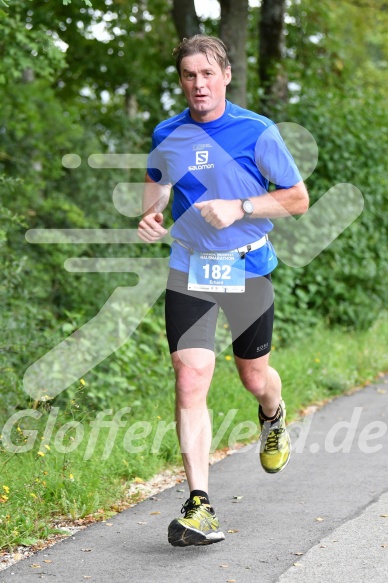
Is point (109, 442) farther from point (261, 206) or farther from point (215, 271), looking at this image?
point (261, 206)

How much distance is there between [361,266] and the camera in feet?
40.0

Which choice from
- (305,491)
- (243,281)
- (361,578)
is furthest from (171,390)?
(361,578)

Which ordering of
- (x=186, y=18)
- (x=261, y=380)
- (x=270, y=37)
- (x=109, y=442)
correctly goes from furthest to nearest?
(x=270, y=37)
(x=186, y=18)
(x=109, y=442)
(x=261, y=380)

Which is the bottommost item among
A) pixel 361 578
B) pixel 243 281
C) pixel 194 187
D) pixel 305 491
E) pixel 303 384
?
pixel 303 384

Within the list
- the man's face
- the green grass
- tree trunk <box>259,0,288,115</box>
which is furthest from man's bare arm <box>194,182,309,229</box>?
tree trunk <box>259,0,288,115</box>

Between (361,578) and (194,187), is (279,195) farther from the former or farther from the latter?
(361,578)

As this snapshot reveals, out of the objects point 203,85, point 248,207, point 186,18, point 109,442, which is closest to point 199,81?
point 203,85

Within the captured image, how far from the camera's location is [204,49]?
4.94 metres

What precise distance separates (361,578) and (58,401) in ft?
12.8

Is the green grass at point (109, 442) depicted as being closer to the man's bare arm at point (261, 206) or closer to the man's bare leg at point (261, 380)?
the man's bare leg at point (261, 380)

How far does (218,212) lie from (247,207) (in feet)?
0.67

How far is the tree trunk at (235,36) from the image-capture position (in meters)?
12.2

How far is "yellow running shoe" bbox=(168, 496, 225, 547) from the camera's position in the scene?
4.60 m

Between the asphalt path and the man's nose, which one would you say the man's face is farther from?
the asphalt path
